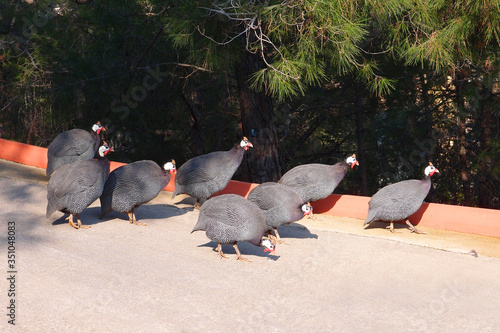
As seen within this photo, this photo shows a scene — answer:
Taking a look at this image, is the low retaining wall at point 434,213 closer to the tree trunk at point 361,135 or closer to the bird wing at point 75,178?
the bird wing at point 75,178

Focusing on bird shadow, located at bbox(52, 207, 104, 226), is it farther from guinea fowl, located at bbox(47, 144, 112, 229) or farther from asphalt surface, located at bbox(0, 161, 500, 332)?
guinea fowl, located at bbox(47, 144, 112, 229)

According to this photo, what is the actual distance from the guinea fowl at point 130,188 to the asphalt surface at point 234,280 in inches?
8.8

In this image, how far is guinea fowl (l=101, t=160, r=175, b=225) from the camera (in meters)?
6.27

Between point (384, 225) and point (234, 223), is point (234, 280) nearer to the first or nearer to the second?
point (234, 223)

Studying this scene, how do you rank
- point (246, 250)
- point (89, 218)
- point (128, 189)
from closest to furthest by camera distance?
1. point (246, 250)
2. point (128, 189)
3. point (89, 218)

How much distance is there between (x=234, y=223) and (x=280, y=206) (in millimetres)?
806

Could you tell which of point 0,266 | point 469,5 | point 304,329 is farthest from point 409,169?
point 0,266

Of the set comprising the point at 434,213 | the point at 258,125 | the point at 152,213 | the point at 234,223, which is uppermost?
the point at 258,125

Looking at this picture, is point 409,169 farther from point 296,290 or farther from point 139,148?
point 296,290

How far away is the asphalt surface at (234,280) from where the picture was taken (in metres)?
4.12

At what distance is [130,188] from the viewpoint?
6305 mm

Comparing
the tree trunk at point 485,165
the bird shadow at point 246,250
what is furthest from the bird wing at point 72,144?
the tree trunk at point 485,165

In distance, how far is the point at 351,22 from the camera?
22.2ft

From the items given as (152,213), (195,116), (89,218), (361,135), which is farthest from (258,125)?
(89,218)
